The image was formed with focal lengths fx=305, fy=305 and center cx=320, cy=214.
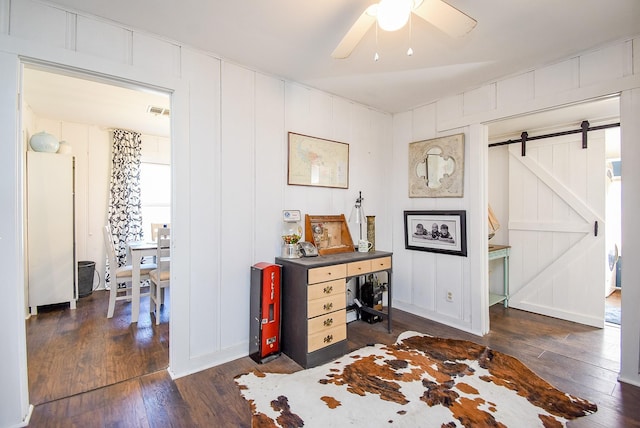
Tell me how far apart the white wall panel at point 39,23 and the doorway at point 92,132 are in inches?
42.2

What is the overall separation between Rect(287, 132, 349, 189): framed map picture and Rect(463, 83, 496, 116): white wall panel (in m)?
1.35

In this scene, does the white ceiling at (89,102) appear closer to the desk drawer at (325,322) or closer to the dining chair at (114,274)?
the dining chair at (114,274)

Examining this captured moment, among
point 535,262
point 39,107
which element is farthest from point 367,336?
point 39,107

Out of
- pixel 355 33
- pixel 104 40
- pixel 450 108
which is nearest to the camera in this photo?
pixel 355 33

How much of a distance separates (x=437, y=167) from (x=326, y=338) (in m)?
2.29

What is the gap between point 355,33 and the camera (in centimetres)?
175

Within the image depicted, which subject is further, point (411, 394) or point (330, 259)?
point (330, 259)

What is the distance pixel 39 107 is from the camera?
4008 millimetres

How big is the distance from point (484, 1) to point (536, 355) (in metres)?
2.85

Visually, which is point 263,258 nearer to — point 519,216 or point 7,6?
point 7,6

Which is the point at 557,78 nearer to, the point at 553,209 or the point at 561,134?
the point at 561,134

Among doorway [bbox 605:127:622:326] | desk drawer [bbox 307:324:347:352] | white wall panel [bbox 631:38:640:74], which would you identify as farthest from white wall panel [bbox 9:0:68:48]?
doorway [bbox 605:127:622:326]

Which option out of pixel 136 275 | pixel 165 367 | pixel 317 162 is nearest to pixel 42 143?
pixel 136 275

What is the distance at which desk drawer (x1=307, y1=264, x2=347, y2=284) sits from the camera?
2.55 meters
